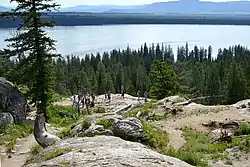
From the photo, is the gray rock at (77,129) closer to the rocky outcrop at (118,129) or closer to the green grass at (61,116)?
the rocky outcrop at (118,129)

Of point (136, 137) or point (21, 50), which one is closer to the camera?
point (136, 137)

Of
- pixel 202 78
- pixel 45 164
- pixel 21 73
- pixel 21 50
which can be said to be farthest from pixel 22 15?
pixel 202 78

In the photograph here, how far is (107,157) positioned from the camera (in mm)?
8133

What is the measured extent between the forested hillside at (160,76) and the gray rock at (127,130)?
416 inches

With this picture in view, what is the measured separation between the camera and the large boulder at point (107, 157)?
796 cm

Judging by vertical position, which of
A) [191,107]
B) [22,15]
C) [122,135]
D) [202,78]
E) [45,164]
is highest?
[22,15]

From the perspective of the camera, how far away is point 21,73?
81.3 ft

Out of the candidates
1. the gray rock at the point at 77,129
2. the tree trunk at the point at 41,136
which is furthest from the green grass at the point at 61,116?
the tree trunk at the point at 41,136

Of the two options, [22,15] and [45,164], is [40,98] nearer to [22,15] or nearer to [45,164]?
[22,15]

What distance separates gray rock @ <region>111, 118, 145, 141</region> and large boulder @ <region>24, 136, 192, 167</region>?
5151 millimetres

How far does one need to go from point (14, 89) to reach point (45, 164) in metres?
16.0

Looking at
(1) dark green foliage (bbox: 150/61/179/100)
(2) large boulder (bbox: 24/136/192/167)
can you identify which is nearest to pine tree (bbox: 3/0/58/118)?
(2) large boulder (bbox: 24/136/192/167)

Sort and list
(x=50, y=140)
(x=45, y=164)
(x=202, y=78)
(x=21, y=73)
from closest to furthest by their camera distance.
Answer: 1. (x=45, y=164)
2. (x=50, y=140)
3. (x=21, y=73)
4. (x=202, y=78)

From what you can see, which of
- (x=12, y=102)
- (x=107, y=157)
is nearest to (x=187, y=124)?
(x=12, y=102)
